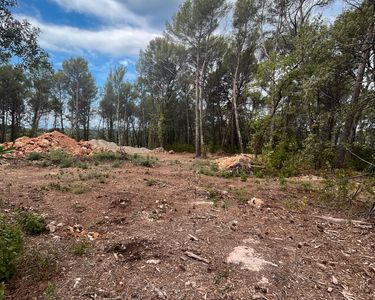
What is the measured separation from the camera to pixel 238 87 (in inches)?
990

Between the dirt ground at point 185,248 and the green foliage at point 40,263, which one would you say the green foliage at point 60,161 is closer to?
the dirt ground at point 185,248

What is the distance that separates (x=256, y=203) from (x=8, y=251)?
4158mm

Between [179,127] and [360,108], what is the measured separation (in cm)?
3170

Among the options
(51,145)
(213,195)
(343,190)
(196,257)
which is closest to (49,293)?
(196,257)

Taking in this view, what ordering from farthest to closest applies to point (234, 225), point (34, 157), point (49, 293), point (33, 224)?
point (34, 157), point (234, 225), point (33, 224), point (49, 293)

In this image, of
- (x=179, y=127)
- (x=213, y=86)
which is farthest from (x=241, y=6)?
(x=179, y=127)

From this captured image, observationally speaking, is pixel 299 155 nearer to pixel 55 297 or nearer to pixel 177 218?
pixel 177 218

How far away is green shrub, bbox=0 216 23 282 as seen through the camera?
2828 millimetres

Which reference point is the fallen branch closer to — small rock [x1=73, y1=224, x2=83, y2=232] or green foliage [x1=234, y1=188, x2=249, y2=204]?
small rock [x1=73, y1=224, x2=83, y2=232]

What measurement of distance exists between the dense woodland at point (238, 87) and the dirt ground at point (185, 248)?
1.54 metres

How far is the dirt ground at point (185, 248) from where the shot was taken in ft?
9.41

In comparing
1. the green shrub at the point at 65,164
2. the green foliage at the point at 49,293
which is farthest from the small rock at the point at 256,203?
the green shrub at the point at 65,164

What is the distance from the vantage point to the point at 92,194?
19.2 feet

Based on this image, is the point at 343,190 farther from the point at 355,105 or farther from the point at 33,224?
the point at 33,224
